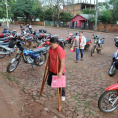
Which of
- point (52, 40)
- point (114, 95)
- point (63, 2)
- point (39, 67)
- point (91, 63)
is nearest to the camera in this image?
point (52, 40)

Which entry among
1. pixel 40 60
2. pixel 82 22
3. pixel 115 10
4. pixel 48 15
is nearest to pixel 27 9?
pixel 48 15

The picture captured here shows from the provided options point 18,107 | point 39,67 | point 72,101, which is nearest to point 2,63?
point 39,67

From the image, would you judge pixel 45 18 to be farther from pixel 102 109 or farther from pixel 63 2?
pixel 102 109

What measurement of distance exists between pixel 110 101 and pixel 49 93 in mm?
1706

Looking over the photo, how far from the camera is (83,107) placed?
3477 millimetres

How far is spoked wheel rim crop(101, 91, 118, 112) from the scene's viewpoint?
10.4 feet

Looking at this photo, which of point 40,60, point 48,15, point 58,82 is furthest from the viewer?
point 48,15

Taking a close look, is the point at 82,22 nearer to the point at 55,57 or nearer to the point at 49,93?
the point at 49,93

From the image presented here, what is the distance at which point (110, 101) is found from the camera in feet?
10.6

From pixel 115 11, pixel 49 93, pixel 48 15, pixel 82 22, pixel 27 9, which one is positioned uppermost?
pixel 27 9

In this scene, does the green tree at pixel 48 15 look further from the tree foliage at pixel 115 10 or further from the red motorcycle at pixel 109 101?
the red motorcycle at pixel 109 101

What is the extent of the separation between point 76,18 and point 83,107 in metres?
29.5

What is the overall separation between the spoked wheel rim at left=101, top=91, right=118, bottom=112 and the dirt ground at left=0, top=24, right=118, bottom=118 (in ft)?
0.43

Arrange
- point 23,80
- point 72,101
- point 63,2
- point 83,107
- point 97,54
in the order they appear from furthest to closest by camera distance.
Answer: point 63,2 < point 97,54 < point 23,80 < point 72,101 < point 83,107
